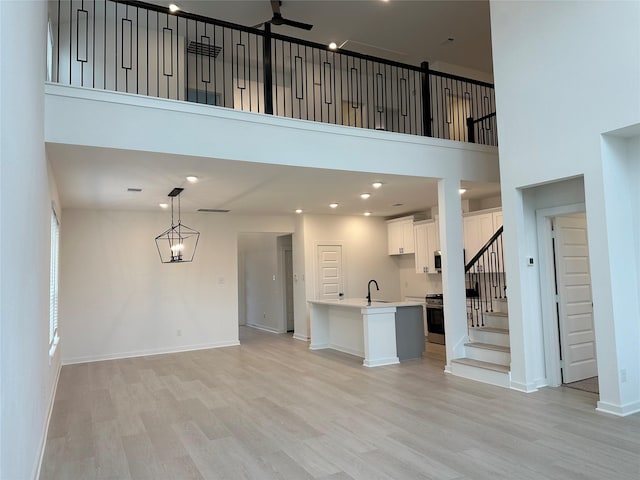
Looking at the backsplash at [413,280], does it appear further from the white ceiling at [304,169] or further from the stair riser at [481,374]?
the stair riser at [481,374]

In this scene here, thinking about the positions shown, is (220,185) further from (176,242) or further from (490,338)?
(490,338)

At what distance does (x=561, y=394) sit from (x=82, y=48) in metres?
8.69

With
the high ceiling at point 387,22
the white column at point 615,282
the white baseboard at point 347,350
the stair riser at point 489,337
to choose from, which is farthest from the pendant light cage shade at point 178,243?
the white column at point 615,282

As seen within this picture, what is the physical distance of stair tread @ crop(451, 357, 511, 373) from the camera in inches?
207

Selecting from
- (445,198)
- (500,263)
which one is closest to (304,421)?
(445,198)

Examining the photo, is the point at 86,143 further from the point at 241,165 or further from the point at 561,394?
the point at 561,394

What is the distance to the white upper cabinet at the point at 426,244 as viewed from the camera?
8587 millimetres

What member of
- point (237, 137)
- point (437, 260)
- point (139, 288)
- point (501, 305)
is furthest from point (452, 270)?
point (139, 288)

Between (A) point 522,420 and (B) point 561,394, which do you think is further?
(B) point 561,394

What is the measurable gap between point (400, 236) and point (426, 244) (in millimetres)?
906

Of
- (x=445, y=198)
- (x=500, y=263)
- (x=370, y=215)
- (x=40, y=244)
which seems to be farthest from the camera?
(x=370, y=215)

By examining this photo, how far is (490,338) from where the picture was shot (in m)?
5.97

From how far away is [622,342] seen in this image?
4090 millimetres

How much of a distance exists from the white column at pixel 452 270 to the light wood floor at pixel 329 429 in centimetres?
52
